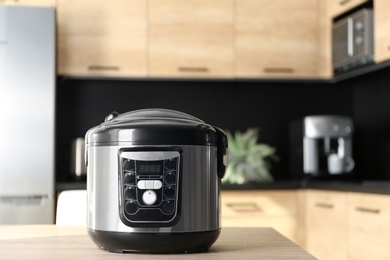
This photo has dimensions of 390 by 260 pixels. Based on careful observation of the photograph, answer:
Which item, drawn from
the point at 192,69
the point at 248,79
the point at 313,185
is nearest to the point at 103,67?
the point at 192,69

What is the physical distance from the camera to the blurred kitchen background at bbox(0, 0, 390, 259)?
136 inches

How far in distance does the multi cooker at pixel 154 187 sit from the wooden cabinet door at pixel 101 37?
2.49 meters

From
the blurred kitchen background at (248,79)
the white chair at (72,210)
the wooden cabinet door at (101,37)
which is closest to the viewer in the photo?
the white chair at (72,210)

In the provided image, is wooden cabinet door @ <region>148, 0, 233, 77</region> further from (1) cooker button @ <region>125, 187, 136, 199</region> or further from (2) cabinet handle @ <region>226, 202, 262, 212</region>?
(1) cooker button @ <region>125, 187, 136, 199</region>

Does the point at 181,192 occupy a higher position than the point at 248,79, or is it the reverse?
the point at 248,79

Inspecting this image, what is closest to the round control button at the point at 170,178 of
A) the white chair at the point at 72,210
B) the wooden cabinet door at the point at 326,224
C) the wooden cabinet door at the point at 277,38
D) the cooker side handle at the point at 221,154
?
the cooker side handle at the point at 221,154

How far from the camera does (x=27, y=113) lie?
346 cm

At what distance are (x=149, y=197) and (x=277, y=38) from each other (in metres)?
2.77

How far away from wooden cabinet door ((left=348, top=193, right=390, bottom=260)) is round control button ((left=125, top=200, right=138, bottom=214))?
1.88 meters

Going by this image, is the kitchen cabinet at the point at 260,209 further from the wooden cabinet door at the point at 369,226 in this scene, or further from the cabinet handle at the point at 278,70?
the cabinet handle at the point at 278,70

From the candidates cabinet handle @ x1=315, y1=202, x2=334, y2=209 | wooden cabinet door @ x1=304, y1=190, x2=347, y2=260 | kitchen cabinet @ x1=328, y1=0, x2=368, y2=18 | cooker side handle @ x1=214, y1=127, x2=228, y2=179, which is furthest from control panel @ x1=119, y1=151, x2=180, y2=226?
kitchen cabinet @ x1=328, y1=0, x2=368, y2=18

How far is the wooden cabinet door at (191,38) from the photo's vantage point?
3.77 m

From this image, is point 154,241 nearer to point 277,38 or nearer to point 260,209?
point 260,209

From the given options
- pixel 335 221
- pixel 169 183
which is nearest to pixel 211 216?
pixel 169 183
